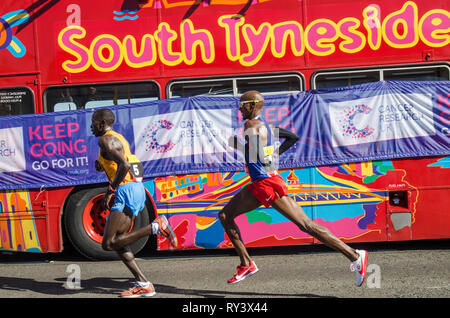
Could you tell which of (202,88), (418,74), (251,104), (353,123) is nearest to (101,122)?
(251,104)

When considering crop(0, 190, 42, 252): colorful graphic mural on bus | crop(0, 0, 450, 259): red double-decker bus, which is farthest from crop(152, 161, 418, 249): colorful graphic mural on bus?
crop(0, 190, 42, 252): colorful graphic mural on bus

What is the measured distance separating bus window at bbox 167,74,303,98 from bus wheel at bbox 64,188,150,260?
5.92 ft

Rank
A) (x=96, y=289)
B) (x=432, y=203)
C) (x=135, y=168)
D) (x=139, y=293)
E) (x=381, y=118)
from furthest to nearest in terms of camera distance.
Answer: (x=381, y=118) < (x=432, y=203) < (x=96, y=289) < (x=135, y=168) < (x=139, y=293)

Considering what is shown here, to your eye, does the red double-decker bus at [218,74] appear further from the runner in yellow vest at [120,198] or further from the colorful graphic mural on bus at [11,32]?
the runner in yellow vest at [120,198]

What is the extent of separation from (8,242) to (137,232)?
2952 millimetres

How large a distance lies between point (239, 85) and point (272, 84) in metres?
0.47

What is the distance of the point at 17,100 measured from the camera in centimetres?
708

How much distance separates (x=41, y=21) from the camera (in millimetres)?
7070

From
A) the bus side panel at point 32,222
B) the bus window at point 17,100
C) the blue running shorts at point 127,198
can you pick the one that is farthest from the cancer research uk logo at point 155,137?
the blue running shorts at point 127,198

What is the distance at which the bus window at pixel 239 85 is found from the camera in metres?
7.01

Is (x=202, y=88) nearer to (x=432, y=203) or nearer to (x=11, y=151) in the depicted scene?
(x=11, y=151)

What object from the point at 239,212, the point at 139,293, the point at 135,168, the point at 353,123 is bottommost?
the point at 139,293

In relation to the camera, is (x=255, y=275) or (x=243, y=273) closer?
(x=243, y=273)

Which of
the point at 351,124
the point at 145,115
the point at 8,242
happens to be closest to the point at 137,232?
the point at 145,115
